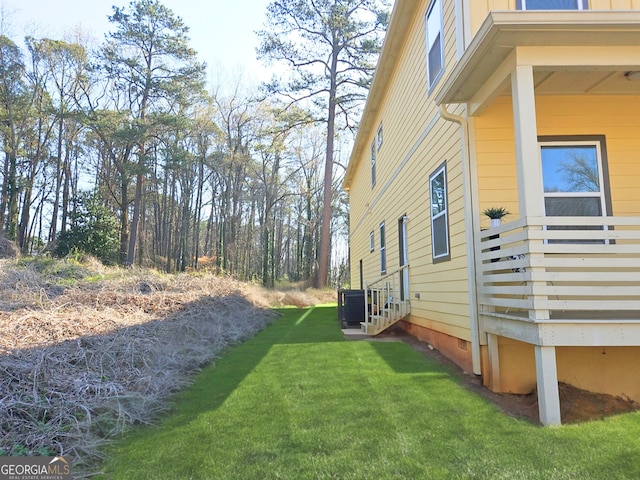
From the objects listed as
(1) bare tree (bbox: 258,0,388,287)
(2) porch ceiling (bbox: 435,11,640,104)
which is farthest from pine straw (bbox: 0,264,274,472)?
(1) bare tree (bbox: 258,0,388,287)

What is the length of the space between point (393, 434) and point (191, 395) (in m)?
2.19

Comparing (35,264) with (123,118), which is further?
(123,118)

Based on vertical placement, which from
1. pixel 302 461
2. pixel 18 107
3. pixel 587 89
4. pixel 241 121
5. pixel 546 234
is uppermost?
pixel 241 121

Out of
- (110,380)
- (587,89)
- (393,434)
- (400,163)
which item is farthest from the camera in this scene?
(400,163)

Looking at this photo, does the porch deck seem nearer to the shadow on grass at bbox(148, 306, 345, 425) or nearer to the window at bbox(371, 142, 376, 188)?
the shadow on grass at bbox(148, 306, 345, 425)

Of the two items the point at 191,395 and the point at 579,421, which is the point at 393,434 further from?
the point at 191,395

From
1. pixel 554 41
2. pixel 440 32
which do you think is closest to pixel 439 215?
pixel 554 41

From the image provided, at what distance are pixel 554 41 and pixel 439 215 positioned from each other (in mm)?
2416

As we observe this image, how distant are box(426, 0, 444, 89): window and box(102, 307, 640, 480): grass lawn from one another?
4.08 m

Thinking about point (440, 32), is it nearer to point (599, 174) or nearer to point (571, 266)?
point (599, 174)

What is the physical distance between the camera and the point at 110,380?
12.6 feet

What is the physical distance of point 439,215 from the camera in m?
5.29

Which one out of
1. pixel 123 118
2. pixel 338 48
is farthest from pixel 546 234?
pixel 123 118

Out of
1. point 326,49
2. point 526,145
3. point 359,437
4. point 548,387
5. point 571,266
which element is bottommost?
point 359,437
